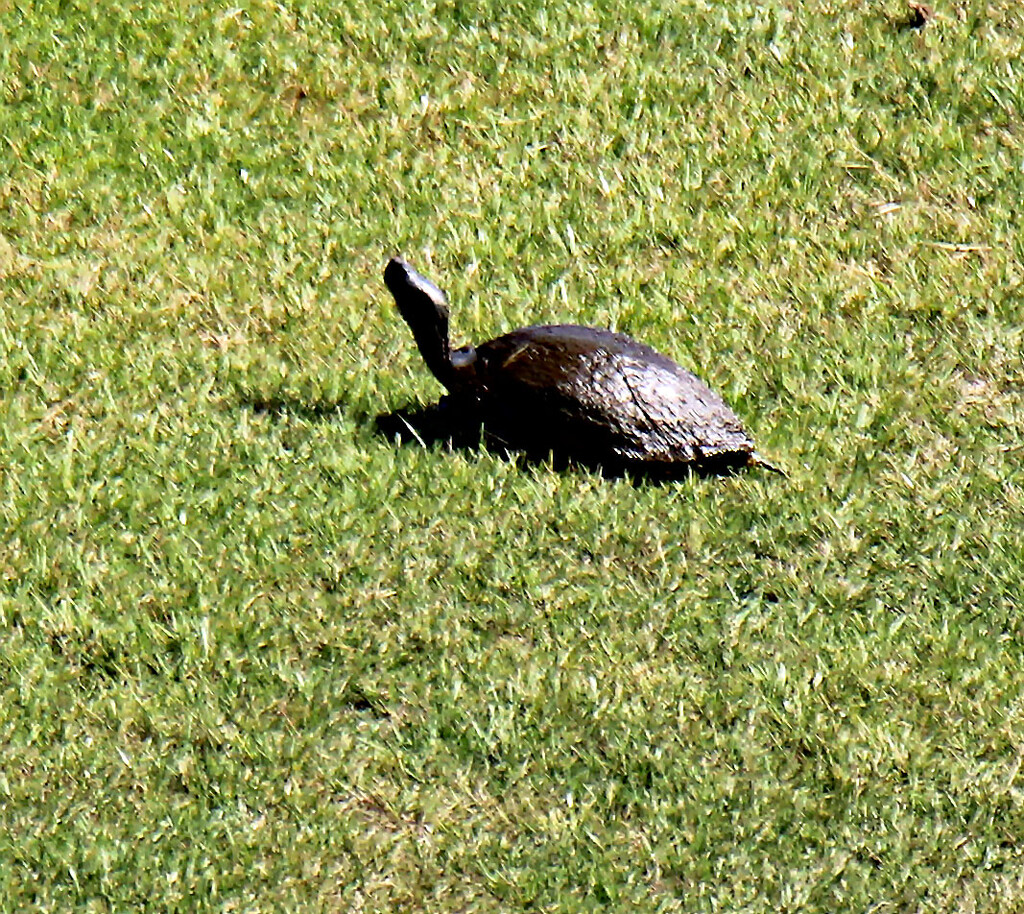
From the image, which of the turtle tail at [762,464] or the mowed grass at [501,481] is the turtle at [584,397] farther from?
the mowed grass at [501,481]

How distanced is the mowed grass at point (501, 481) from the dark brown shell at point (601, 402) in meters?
0.13

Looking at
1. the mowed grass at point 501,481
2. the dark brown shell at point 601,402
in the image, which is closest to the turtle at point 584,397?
the dark brown shell at point 601,402

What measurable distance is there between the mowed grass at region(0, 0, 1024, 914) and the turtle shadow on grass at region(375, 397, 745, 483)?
0.05m

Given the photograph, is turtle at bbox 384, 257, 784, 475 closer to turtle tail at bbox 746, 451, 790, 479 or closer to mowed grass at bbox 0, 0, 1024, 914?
turtle tail at bbox 746, 451, 790, 479

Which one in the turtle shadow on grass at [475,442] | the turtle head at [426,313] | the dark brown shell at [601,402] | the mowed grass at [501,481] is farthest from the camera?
the turtle head at [426,313]

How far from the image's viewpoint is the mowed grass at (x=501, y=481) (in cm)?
424

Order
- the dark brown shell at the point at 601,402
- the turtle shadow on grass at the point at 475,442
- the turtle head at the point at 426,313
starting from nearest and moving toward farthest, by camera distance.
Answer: the dark brown shell at the point at 601,402 → the turtle shadow on grass at the point at 475,442 → the turtle head at the point at 426,313

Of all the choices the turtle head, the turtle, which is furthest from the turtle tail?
the turtle head

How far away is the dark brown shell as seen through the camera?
5.16 m

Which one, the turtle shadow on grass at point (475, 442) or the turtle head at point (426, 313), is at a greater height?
the turtle head at point (426, 313)

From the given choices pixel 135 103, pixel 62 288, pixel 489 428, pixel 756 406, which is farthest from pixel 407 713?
pixel 135 103

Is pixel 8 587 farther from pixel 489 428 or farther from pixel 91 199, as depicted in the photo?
pixel 91 199

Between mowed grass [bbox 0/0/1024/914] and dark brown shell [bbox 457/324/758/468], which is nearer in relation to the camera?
mowed grass [bbox 0/0/1024/914]

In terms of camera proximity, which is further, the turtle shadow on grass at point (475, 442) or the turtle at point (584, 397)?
the turtle shadow on grass at point (475, 442)
